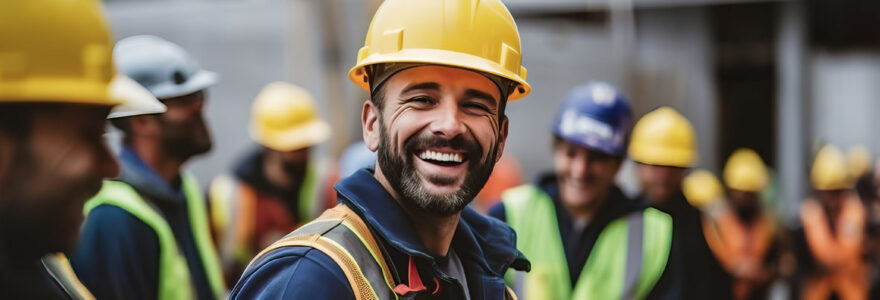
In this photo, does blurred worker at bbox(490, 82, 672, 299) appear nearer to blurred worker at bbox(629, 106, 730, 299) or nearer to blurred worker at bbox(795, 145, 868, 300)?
blurred worker at bbox(629, 106, 730, 299)

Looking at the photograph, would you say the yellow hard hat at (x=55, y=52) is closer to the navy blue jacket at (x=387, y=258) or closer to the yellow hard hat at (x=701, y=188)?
the navy blue jacket at (x=387, y=258)

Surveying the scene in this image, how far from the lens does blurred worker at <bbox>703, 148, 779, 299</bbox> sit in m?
9.27

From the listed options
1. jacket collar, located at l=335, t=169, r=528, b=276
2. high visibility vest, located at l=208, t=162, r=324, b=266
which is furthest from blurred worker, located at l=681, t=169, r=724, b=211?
jacket collar, located at l=335, t=169, r=528, b=276

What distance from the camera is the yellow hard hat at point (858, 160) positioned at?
12.6 m

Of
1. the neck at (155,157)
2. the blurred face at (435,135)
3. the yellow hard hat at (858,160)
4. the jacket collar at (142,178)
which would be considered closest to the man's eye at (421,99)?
the blurred face at (435,135)

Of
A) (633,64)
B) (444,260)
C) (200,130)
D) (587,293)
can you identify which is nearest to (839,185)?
(633,64)

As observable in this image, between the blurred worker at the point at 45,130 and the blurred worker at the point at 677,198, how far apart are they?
11.3 feet

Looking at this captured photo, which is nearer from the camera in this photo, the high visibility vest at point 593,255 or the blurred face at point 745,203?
the high visibility vest at point 593,255

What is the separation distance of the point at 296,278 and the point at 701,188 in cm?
1106

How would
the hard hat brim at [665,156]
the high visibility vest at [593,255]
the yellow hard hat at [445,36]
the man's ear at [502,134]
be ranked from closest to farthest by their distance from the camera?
the yellow hard hat at [445,36] → the man's ear at [502,134] → the high visibility vest at [593,255] → the hard hat brim at [665,156]

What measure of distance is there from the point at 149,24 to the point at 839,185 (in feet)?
30.2

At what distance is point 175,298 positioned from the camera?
3.64 m

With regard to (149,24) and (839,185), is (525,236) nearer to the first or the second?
(839,185)

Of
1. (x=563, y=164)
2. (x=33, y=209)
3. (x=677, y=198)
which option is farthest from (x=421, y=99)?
(x=677, y=198)
